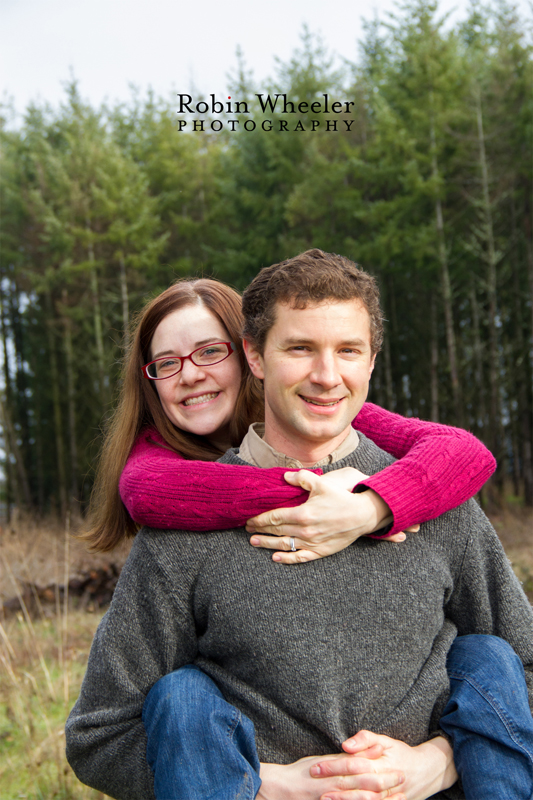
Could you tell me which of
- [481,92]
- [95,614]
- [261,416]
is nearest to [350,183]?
[481,92]

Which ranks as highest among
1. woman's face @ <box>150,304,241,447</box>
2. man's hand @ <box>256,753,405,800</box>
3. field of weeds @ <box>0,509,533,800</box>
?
woman's face @ <box>150,304,241,447</box>

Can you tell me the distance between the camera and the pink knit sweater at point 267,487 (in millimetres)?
1724

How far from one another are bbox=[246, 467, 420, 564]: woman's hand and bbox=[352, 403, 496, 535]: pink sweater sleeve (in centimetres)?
5

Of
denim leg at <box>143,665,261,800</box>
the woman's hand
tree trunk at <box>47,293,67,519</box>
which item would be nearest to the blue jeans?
denim leg at <box>143,665,261,800</box>

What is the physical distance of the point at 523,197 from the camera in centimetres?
1237

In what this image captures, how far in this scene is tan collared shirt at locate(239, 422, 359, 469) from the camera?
6.24 feet

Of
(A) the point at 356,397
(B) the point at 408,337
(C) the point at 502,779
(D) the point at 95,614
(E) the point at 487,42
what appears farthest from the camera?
(B) the point at 408,337

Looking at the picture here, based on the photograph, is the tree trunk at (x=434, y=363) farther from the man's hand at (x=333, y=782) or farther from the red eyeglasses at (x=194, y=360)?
the man's hand at (x=333, y=782)

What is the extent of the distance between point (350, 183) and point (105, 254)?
5.39 meters

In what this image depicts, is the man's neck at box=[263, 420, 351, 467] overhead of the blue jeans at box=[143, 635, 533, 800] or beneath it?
overhead

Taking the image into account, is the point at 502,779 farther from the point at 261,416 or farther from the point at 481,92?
the point at 481,92

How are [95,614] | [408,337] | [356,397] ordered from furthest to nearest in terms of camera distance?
1. [408,337]
2. [95,614]
3. [356,397]

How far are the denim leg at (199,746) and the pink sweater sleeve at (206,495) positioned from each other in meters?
0.39

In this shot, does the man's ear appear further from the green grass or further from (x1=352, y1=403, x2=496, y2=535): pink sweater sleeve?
the green grass
